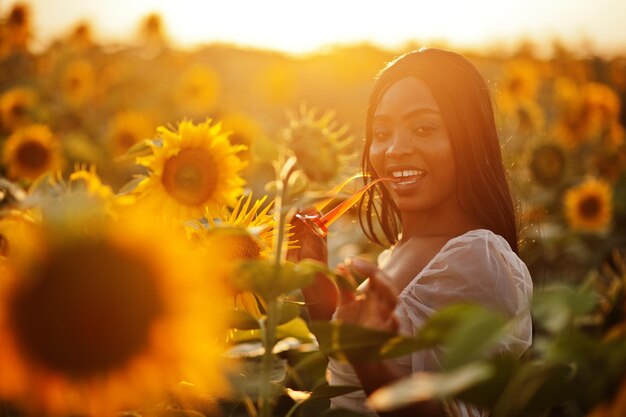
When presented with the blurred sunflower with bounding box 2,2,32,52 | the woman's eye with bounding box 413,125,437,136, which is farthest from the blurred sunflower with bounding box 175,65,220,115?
the woman's eye with bounding box 413,125,437,136

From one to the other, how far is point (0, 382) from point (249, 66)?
33.6ft

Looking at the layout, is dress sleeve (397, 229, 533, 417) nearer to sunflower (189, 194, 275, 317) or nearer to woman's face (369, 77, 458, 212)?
woman's face (369, 77, 458, 212)

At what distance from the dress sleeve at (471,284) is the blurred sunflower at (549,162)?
308 cm

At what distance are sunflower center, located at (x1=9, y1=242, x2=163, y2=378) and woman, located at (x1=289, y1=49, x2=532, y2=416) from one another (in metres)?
0.66

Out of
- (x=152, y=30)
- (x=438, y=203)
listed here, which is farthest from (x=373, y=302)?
(x=152, y=30)

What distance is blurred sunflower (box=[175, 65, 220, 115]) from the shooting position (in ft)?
22.8

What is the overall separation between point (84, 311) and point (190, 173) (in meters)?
0.91

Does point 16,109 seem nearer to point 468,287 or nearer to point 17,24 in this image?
point 17,24

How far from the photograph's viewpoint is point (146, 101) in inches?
289

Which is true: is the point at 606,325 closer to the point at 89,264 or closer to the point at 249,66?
the point at 89,264

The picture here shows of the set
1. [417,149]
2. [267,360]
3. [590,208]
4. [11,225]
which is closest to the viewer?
[267,360]

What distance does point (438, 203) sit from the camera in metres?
1.57

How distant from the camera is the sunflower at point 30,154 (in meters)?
3.15

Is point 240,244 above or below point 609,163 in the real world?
above
